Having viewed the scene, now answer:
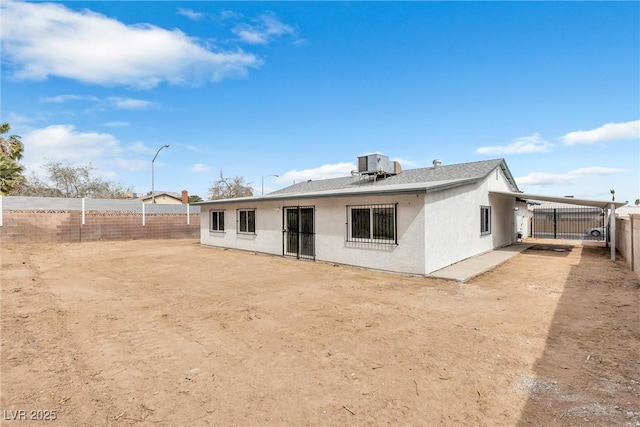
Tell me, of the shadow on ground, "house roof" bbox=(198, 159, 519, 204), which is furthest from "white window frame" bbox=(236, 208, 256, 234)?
the shadow on ground

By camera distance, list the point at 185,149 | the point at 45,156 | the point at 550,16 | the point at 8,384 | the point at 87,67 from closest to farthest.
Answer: the point at 8,384, the point at 550,16, the point at 87,67, the point at 185,149, the point at 45,156

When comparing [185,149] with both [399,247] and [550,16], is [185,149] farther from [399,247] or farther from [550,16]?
[550,16]

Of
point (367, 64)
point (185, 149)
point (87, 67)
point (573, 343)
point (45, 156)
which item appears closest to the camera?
point (573, 343)

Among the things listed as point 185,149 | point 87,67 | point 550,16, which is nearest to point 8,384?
point 87,67

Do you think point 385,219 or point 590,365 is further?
point 385,219

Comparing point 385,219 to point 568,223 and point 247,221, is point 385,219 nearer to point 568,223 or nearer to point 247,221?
point 247,221

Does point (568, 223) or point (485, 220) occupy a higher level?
point (485, 220)

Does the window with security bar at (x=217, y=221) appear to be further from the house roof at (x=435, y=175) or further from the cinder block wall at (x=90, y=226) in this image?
the house roof at (x=435, y=175)

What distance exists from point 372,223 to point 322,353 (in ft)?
21.7

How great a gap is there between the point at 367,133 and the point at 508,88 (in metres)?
11.2

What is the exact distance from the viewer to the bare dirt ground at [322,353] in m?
2.78

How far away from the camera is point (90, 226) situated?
1878 cm

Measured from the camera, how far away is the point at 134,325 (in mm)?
5062

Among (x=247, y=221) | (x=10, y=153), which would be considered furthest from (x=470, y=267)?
(x=10, y=153)
